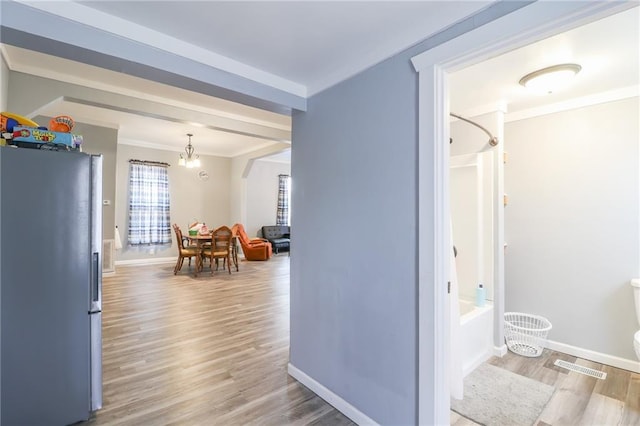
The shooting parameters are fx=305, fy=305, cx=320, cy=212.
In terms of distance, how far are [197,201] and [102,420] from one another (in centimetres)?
687

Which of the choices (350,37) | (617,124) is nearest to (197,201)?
(350,37)

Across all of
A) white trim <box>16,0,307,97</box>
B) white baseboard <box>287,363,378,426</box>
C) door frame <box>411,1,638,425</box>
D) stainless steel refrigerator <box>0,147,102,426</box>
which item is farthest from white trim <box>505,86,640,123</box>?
stainless steel refrigerator <box>0,147,102,426</box>

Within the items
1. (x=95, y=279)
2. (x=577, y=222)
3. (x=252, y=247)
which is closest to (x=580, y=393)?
(x=577, y=222)

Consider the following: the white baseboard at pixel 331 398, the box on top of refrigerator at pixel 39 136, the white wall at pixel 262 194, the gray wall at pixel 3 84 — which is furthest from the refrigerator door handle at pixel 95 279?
the white wall at pixel 262 194

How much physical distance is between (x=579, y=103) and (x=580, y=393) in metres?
2.47

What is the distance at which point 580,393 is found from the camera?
88.6 inches

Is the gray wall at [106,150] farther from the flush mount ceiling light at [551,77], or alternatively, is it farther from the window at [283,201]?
the flush mount ceiling light at [551,77]

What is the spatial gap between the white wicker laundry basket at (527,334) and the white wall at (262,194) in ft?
22.9

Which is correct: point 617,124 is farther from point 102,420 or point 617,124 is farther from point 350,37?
point 102,420

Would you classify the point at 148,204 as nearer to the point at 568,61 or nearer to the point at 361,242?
the point at 361,242

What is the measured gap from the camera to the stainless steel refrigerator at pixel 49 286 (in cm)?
165

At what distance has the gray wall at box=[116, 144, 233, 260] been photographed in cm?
715

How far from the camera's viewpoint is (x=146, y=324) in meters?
3.54

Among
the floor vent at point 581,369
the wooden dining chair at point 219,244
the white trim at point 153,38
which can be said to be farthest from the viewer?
the wooden dining chair at point 219,244
